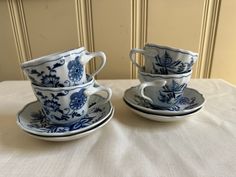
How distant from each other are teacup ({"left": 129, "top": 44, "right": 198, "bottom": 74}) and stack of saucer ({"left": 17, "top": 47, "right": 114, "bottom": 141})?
13 centimetres

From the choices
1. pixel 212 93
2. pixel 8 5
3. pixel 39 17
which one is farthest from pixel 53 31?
pixel 212 93

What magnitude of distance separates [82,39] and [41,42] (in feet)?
0.55

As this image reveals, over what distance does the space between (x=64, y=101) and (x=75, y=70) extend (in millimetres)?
61

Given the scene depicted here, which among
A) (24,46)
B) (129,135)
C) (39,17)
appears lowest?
(129,135)

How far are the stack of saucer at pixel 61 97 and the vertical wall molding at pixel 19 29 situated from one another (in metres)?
0.48

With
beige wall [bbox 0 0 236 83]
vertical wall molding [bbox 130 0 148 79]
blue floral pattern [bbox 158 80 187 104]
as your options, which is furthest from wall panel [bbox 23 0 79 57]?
blue floral pattern [bbox 158 80 187 104]

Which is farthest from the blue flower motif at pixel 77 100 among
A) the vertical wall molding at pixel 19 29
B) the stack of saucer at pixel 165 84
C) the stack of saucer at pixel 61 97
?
the vertical wall molding at pixel 19 29

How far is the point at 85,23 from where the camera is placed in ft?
2.43

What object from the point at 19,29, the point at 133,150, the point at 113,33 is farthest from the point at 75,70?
the point at 19,29

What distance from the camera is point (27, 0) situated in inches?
27.9

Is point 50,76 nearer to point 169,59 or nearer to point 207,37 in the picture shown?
point 169,59

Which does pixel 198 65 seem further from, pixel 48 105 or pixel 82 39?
pixel 48 105

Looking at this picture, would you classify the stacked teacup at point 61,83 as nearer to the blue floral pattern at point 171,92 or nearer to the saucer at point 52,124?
the saucer at point 52,124

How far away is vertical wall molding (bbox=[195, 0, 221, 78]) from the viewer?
0.72 m
